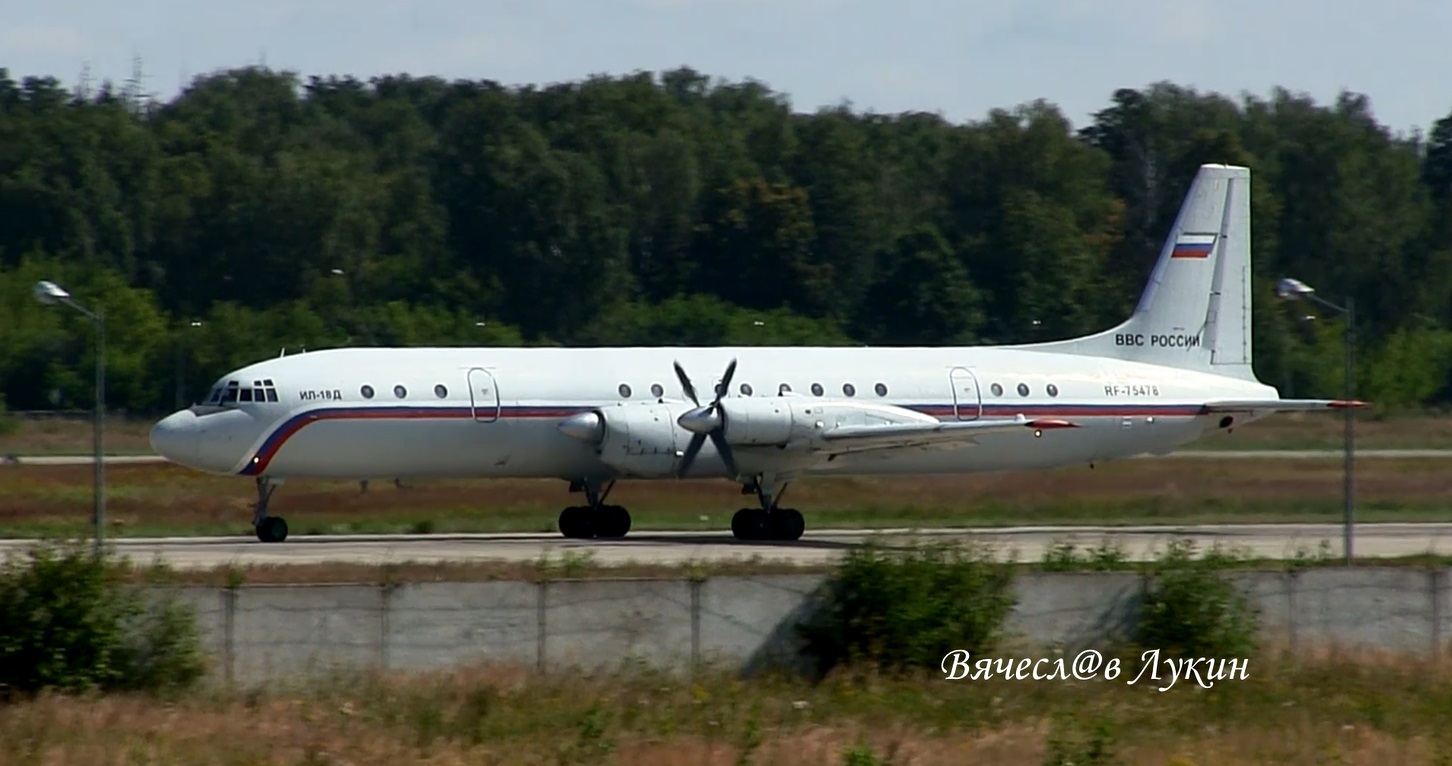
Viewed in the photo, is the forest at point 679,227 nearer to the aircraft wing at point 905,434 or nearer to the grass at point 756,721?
the aircraft wing at point 905,434

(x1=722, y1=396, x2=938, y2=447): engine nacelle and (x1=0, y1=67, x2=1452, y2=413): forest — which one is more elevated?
(x1=0, y1=67, x2=1452, y2=413): forest

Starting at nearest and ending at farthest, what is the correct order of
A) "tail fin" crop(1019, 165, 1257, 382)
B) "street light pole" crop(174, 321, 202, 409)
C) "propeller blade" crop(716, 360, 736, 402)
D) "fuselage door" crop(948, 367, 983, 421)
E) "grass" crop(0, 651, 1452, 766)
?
"grass" crop(0, 651, 1452, 766)
"propeller blade" crop(716, 360, 736, 402)
"fuselage door" crop(948, 367, 983, 421)
"tail fin" crop(1019, 165, 1257, 382)
"street light pole" crop(174, 321, 202, 409)

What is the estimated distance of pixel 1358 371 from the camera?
2514 inches

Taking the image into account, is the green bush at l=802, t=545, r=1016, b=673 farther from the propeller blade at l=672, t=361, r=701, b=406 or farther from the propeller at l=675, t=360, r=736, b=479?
the propeller blade at l=672, t=361, r=701, b=406

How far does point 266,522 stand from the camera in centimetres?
3381

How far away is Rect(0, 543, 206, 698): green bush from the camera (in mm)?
20219

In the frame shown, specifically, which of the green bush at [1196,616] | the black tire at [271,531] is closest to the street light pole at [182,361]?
the black tire at [271,531]

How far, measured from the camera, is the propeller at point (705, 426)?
34.4 m

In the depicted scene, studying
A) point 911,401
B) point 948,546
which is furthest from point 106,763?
point 911,401

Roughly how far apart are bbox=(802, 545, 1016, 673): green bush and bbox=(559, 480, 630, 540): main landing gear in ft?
43.2

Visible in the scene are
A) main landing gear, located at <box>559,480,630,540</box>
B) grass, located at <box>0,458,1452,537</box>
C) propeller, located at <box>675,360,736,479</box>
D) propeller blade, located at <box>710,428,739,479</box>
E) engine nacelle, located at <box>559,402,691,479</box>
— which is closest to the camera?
engine nacelle, located at <box>559,402,691,479</box>

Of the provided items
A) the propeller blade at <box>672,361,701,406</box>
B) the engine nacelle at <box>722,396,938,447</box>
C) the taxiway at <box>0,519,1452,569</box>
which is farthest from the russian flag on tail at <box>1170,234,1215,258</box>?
the propeller blade at <box>672,361,701,406</box>

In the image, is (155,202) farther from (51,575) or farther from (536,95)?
(51,575)

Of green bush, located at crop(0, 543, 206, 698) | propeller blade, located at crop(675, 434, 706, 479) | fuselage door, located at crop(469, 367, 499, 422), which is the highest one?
fuselage door, located at crop(469, 367, 499, 422)
